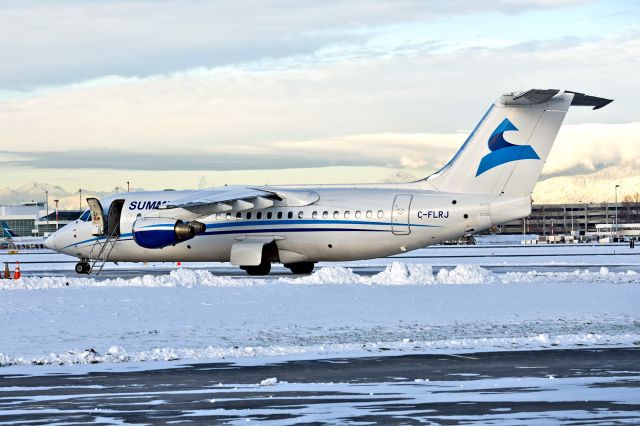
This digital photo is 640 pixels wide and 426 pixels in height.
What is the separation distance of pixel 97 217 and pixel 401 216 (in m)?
14.7

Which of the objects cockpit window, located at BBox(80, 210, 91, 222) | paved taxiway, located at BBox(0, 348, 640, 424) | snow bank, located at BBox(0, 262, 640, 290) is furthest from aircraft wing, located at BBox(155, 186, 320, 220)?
paved taxiway, located at BBox(0, 348, 640, 424)

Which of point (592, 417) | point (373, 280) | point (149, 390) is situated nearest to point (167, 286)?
point (373, 280)

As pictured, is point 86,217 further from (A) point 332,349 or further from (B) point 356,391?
(B) point 356,391

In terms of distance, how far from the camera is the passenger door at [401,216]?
39469mm

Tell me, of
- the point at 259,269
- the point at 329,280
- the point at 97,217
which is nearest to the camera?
the point at 329,280

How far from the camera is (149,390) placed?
543 inches

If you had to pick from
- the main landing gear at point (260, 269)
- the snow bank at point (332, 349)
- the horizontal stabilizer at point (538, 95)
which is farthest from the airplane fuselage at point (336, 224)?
the snow bank at point (332, 349)

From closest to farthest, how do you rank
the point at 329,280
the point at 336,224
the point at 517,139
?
the point at 329,280, the point at 517,139, the point at 336,224

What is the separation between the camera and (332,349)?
60.2 feet

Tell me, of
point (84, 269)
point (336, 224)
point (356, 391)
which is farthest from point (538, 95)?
point (356, 391)

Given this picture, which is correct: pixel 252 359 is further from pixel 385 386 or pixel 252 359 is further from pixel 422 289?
pixel 422 289

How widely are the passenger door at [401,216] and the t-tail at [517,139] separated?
2382 millimetres

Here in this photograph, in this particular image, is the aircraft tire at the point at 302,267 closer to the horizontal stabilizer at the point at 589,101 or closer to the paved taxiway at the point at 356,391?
the horizontal stabilizer at the point at 589,101

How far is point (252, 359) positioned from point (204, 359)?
845 millimetres
